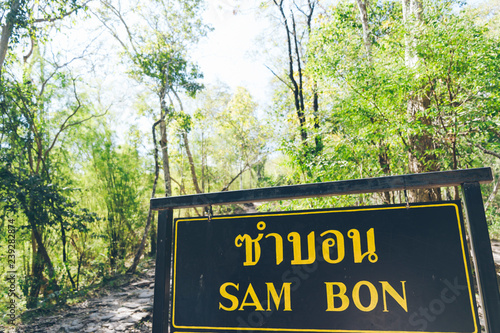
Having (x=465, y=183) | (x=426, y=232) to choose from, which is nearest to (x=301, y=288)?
(x=426, y=232)

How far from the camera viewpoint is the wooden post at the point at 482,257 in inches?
38.9

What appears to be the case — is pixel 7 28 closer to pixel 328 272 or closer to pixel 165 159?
pixel 165 159

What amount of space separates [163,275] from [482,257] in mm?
1267

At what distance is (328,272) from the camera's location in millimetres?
1163

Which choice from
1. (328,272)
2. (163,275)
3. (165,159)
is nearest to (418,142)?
(328,272)

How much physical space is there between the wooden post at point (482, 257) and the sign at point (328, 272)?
4cm

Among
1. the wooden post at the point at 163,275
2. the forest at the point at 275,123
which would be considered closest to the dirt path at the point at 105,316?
the forest at the point at 275,123

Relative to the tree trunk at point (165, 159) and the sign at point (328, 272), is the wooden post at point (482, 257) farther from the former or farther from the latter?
the tree trunk at point (165, 159)

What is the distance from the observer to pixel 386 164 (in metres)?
5.05

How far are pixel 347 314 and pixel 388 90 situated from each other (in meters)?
3.63

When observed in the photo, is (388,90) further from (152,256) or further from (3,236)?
(152,256)

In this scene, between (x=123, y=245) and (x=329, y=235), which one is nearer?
(x=329, y=235)

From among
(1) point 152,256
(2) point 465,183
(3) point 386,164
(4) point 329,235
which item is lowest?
(1) point 152,256

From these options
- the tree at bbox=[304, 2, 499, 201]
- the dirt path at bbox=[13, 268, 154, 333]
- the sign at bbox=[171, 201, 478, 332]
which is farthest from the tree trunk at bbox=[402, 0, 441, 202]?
the dirt path at bbox=[13, 268, 154, 333]
